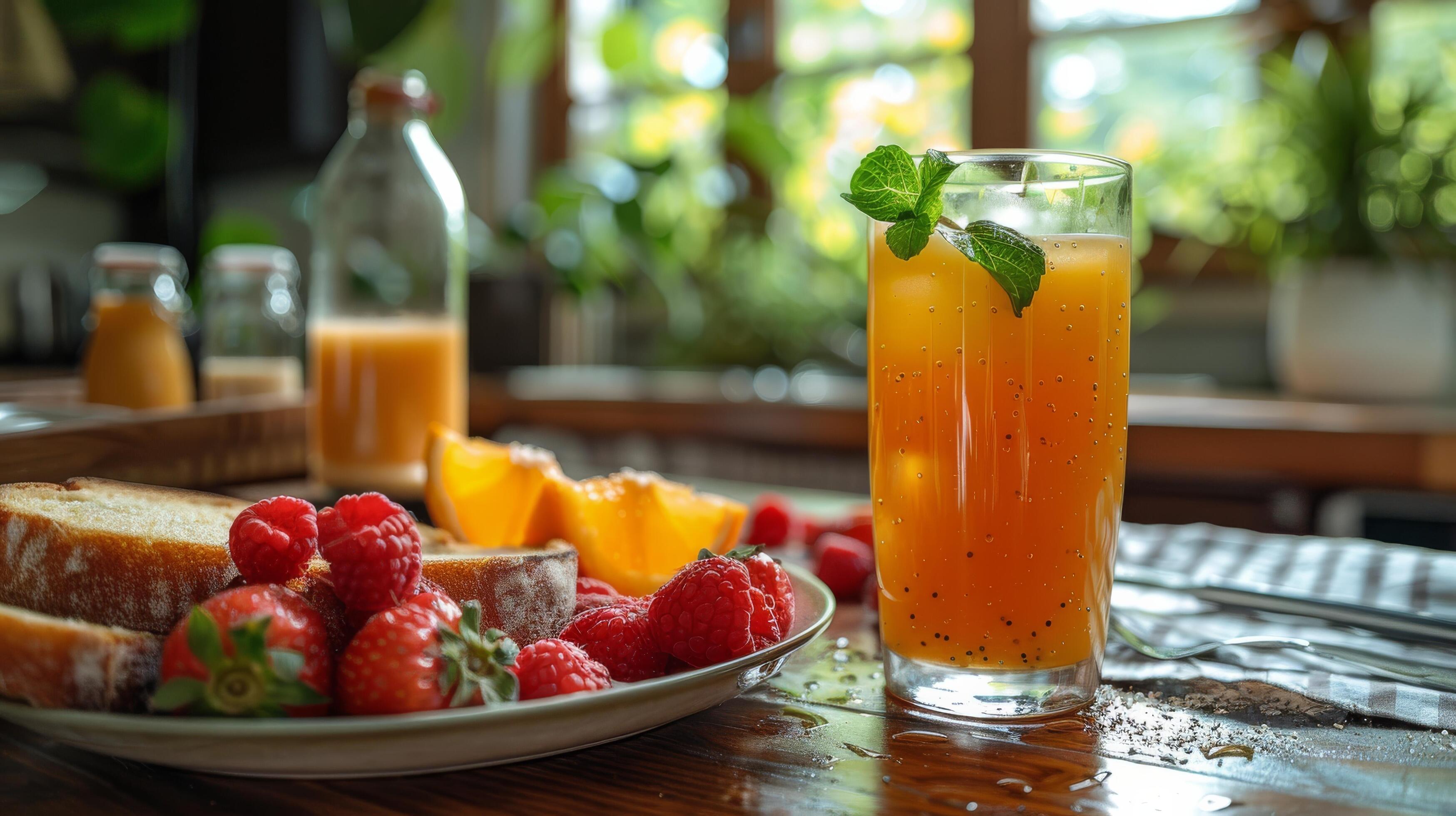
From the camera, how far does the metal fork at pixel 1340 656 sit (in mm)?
675

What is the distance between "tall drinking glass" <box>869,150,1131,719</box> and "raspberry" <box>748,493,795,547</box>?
46 centimetres

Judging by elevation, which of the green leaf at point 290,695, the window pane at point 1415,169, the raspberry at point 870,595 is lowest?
the raspberry at point 870,595

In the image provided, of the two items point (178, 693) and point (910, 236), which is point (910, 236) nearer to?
point (910, 236)

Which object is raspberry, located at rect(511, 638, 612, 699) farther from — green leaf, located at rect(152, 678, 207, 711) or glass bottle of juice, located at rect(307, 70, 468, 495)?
glass bottle of juice, located at rect(307, 70, 468, 495)

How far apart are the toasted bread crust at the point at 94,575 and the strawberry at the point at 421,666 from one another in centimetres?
14

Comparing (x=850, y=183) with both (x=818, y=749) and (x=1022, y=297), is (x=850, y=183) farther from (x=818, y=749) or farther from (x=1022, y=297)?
(x=818, y=749)

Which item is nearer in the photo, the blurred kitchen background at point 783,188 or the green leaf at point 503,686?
the green leaf at point 503,686

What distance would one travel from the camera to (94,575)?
1.79ft

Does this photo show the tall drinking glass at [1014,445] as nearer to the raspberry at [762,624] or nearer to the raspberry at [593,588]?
the raspberry at [762,624]

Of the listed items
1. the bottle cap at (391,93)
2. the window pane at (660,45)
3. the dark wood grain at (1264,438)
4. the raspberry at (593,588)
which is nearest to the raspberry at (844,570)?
the raspberry at (593,588)

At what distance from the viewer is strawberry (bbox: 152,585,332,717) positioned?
1.44ft

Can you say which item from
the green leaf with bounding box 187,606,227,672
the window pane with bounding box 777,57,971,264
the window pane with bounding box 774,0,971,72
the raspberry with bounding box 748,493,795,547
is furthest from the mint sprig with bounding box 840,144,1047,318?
the window pane with bounding box 774,0,971,72

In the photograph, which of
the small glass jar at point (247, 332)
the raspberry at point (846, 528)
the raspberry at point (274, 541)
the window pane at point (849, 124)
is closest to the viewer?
the raspberry at point (274, 541)

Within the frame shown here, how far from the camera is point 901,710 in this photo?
623 mm
